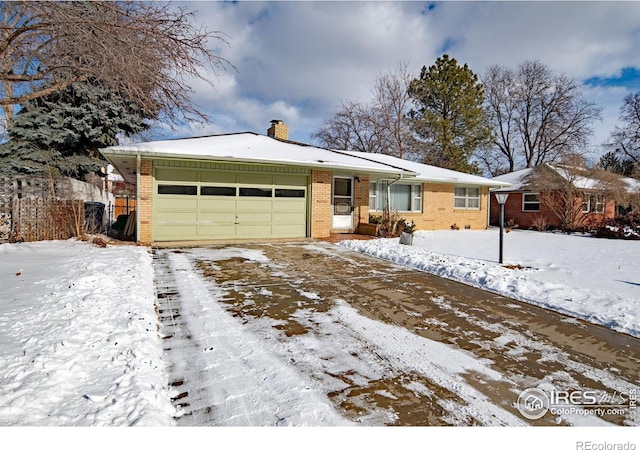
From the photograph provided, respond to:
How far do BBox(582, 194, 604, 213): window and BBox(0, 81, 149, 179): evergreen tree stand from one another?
889 inches

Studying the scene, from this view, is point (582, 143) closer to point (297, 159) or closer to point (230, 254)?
point (297, 159)

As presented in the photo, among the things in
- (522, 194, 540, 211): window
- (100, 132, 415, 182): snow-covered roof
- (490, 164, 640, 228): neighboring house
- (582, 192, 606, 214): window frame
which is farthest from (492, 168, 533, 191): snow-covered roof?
(100, 132, 415, 182): snow-covered roof

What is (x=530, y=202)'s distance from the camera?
20.7 metres

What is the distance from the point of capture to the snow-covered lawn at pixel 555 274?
461cm

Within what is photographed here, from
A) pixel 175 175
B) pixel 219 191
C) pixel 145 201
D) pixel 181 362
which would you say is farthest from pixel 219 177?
pixel 181 362

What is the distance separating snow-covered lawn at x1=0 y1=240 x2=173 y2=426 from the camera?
Answer: 2.11m

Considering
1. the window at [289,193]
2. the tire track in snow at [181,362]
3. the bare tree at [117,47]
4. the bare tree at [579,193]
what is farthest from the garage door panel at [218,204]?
the bare tree at [579,193]

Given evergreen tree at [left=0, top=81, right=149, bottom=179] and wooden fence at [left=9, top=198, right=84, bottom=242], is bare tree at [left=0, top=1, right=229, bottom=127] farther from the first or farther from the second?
evergreen tree at [left=0, top=81, right=149, bottom=179]

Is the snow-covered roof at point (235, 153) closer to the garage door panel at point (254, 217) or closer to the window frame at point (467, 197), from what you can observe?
the garage door panel at point (254, 217)

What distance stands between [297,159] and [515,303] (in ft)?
25.5

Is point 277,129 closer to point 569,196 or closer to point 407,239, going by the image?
point 407,239

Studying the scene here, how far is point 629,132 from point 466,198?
29.0 meters

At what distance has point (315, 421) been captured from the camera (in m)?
2.18

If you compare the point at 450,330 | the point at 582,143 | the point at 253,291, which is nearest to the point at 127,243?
the point at 253,291
